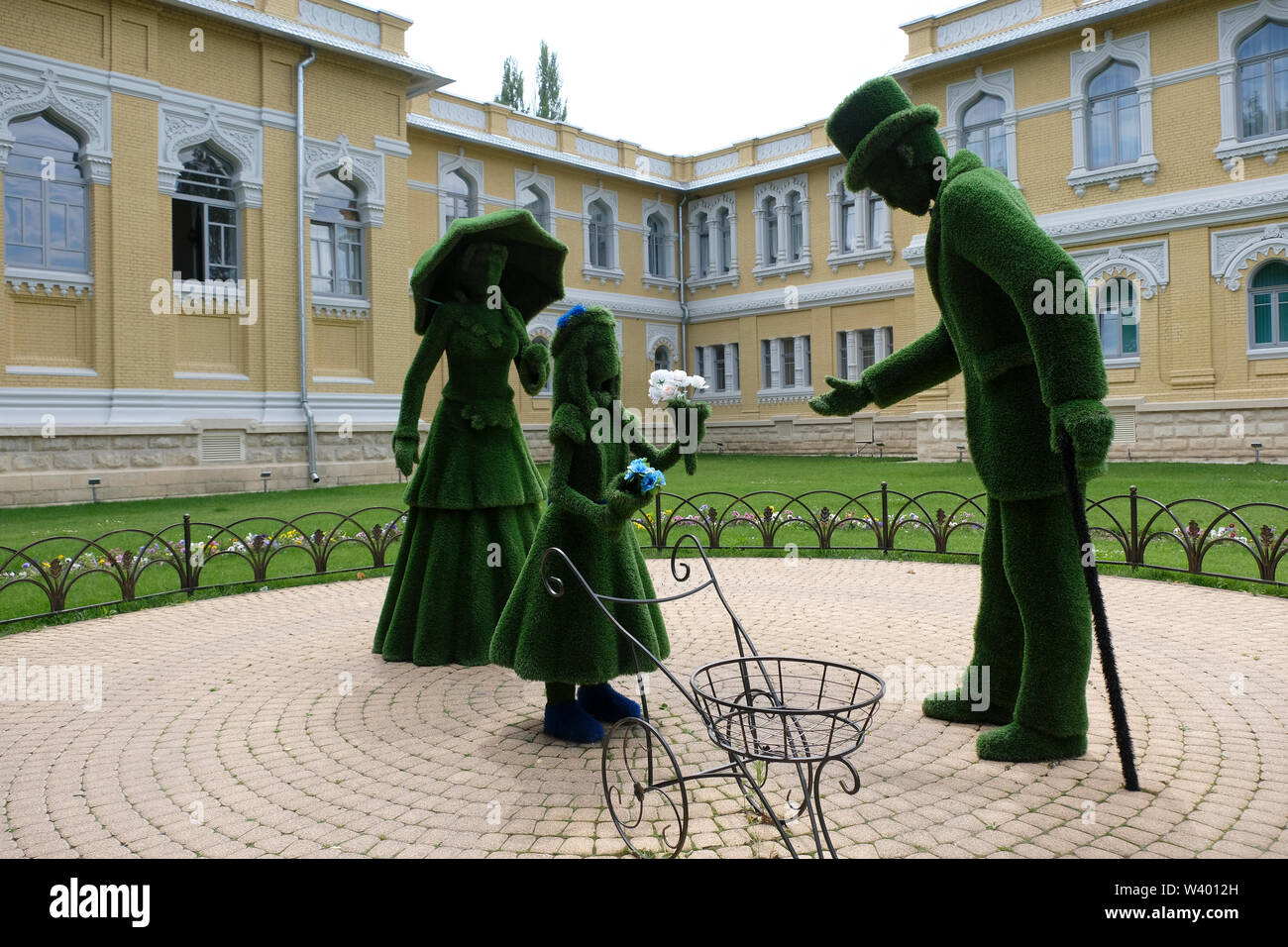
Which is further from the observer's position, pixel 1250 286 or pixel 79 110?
pixel 1250 286

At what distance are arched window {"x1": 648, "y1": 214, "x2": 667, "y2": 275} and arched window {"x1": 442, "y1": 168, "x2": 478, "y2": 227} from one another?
23.9ft

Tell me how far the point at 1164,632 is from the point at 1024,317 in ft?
12.7

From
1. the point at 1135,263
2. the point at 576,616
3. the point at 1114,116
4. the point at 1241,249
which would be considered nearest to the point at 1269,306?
the point at 1241,249

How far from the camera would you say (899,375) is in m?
4.42

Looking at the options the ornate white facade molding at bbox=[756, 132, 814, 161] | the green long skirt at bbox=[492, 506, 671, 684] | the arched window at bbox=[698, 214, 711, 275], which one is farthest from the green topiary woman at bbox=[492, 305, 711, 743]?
the arched window at bbox=[698, 214, 711, 275]

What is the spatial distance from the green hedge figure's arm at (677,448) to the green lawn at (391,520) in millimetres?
5364

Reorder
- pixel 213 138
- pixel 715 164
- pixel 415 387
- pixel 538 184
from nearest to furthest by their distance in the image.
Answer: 1. pixel 415 387
2. pixel 213 138
3. pixel 538 184
4. pixel 715 164

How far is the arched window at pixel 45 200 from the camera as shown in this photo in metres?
14.8

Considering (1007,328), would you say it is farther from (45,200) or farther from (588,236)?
(588,236)

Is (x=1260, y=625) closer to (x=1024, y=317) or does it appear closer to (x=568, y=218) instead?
Answer: (x=1024, y=317)

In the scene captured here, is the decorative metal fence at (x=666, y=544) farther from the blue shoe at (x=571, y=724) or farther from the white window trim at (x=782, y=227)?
the white window trim at (x=782, y=227)

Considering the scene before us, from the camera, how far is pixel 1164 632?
6.06 meters

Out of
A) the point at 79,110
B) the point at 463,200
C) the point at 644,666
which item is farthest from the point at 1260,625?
the point at 463,200

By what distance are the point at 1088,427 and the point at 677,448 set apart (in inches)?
64.4
